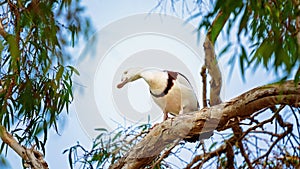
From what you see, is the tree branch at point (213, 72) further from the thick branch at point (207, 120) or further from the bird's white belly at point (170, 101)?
the bird's white belly at point (170, 101)

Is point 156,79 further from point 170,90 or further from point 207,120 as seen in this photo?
point 207,120

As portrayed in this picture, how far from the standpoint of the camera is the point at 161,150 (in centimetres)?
206

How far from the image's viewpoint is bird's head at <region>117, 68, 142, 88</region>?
7.66ft

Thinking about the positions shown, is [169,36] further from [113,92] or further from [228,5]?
[228,5]

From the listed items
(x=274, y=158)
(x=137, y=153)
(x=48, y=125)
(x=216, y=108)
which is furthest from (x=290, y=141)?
(x=48, y=125)

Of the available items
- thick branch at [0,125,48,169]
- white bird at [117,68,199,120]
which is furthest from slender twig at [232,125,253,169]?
thick branch at [0,125,48,169]

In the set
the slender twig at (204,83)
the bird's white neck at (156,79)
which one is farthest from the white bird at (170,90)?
the slender twig at (204,83)

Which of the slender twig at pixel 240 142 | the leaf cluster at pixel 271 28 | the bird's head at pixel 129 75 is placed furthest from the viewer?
the bird's head at pixel 129 75

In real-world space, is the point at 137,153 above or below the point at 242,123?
below

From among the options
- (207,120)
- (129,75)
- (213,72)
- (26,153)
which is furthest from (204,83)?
(26,153)

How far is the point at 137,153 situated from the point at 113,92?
1.02ft

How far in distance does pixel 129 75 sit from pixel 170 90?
9.2 inches

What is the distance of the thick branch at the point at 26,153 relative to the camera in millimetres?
2066

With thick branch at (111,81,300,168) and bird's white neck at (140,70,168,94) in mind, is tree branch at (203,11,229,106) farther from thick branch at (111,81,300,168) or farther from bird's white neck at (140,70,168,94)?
bird's white neck at (140,70,168,94)
